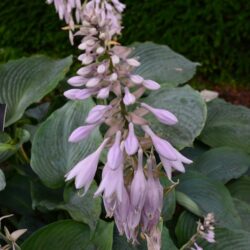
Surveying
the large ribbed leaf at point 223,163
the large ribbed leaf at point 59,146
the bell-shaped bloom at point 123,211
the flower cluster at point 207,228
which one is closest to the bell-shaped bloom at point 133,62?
the bell-shaped bloom at point 123,211

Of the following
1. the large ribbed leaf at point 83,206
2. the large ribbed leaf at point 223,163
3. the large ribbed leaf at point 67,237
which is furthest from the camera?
the large ribbed leaf at point 223,163

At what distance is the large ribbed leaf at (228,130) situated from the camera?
2109 millimetres

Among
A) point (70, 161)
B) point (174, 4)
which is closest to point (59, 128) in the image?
point (70, 161)

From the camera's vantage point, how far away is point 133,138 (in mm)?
947

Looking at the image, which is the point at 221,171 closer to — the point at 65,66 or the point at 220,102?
→ the point at 220,102

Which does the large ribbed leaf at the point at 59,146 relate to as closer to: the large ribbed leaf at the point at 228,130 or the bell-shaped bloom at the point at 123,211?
the large ribbed leaf at the point at 228,130

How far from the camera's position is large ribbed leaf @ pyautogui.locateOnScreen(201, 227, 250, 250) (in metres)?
1.56

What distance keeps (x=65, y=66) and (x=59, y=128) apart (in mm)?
338

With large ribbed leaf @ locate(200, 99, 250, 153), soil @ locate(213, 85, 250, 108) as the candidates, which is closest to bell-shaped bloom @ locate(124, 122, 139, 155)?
large ribbed leaf @ locate(200, 99, 250, 153)

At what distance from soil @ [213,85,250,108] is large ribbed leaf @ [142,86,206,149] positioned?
7.05 ft

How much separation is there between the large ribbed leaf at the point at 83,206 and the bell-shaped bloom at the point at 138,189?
1.78 ft

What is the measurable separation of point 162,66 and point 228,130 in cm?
37

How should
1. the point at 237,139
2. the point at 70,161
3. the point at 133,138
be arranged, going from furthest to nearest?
the point at 237,139, the point at 70,161, the point at 133,138

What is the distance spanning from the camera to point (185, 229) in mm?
1707
